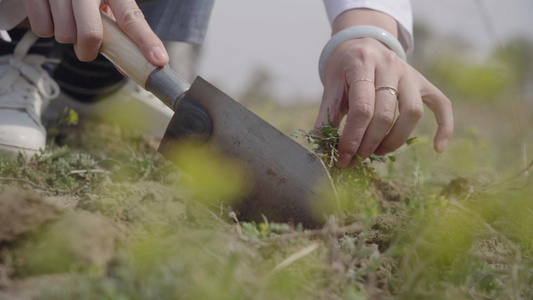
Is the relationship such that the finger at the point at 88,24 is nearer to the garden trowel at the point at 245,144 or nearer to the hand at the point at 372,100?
the garden trowel at the point at 245,144

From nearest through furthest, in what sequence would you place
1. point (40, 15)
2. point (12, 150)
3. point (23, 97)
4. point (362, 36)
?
point (40, 15) < point (362, 36) < point (12, 150) < point (23, 97)

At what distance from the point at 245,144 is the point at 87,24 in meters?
0.75

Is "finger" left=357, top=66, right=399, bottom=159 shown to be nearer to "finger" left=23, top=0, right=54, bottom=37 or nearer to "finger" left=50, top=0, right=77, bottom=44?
"finger" left=50, top=0, right=77, bottom=44

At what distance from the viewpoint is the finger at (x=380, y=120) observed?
1962 mm

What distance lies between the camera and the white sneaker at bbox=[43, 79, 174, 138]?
3381 millimetres

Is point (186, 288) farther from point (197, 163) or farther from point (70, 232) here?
point (197, 163)

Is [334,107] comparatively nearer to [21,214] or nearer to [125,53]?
[125,53]

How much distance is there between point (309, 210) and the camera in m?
1.73

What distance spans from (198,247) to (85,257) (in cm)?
27

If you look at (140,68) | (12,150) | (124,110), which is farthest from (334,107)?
(124,110)

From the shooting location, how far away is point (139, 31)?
76.9 inches

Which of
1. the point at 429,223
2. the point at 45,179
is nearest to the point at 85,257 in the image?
the point at 429,223

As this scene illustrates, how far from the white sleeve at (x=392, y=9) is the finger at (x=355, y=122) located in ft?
2.43

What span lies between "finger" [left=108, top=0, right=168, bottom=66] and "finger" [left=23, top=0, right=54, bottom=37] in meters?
0.25
